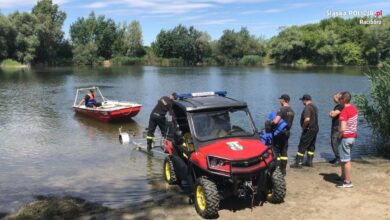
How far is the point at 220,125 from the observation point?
322 inches

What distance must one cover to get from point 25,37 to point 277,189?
8634cm

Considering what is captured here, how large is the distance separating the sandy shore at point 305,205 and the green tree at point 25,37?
83156 mm

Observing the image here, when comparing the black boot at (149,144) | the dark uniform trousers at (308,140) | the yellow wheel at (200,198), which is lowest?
the black boot at (149,144)

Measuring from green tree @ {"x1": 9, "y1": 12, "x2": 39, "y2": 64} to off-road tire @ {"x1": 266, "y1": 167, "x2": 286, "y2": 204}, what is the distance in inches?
3333

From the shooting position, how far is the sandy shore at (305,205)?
716cm

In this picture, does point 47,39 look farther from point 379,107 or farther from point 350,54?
point 379,107

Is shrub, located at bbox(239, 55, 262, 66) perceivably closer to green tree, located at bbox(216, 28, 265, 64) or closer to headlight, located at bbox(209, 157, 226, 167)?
green tree, located at bbox(216, 28, 265, 64)

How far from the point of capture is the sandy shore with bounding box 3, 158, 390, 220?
7156 mm

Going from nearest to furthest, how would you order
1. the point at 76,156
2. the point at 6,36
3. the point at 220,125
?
the point at 220,125 < the point at 76,156 < the point at 6,36

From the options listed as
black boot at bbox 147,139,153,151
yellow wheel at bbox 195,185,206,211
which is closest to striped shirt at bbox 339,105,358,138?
yellow wheel at bbox 195,185,206,211

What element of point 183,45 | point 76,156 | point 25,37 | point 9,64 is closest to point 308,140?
point 76,156

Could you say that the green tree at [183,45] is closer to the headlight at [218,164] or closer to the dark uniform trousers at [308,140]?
the dark uniform trousers at [308,140]

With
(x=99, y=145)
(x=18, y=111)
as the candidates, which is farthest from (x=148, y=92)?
(x=99, y=145)

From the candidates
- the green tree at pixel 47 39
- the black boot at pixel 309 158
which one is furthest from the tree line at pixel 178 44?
the black boot at pixel 309 158
